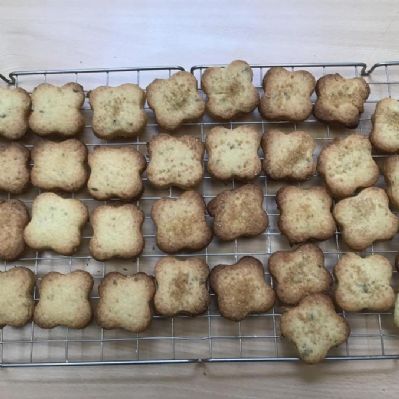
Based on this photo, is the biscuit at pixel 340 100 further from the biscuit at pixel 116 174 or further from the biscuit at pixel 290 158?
the biscuit at pixel 116 174

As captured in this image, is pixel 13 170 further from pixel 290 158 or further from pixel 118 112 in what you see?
pixel 290 158

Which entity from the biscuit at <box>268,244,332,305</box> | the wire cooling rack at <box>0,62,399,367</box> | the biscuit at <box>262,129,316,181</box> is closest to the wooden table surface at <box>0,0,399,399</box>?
the biscuit at <box>262,129,316,181</box>

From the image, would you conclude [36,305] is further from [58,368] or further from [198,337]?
[198,337]

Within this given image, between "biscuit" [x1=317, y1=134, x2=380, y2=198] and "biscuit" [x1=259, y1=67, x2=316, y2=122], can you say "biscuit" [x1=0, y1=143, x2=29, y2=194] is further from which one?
"biscuit" [x1=317, y1=134, x2=380, y2=198]

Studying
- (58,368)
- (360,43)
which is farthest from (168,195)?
(360,43)

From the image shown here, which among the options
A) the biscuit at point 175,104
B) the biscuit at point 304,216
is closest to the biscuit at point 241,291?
the biscuit at point 304,216
